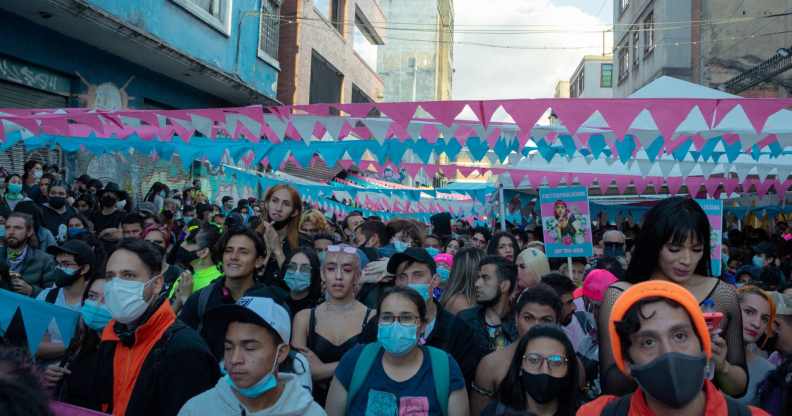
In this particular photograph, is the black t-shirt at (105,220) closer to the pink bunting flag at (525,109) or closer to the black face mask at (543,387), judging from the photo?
the pink bunting flag at (525,109)

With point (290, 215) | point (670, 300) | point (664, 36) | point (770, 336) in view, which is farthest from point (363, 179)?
point (670, 300)

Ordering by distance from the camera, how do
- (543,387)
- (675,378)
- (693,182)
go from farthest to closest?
(693,182)
(543,387)
(675,378)

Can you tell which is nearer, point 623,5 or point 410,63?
point 623,5

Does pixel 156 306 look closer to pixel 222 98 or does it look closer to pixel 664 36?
pixel 222 98

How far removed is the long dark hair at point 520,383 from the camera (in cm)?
331

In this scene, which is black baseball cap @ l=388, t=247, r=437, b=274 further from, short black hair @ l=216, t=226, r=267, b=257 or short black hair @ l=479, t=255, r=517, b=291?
short black hair @ l=216, t=226, r=267, b=257

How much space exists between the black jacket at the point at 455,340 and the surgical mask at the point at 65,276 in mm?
2317

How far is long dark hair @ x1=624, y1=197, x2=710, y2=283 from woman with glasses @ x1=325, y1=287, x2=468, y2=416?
114 centimetres

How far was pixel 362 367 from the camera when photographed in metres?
3.46

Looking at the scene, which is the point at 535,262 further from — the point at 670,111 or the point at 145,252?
the point at 145,252

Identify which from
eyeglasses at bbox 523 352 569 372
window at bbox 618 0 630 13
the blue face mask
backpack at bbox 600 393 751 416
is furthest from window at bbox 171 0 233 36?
window at bbox 618 0 630 13

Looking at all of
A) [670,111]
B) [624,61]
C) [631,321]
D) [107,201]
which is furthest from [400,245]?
[624,61]

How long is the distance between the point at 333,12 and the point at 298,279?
25.4 metres

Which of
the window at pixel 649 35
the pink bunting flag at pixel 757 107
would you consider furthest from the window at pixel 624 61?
the pink bunting flag at pixel 757 107
